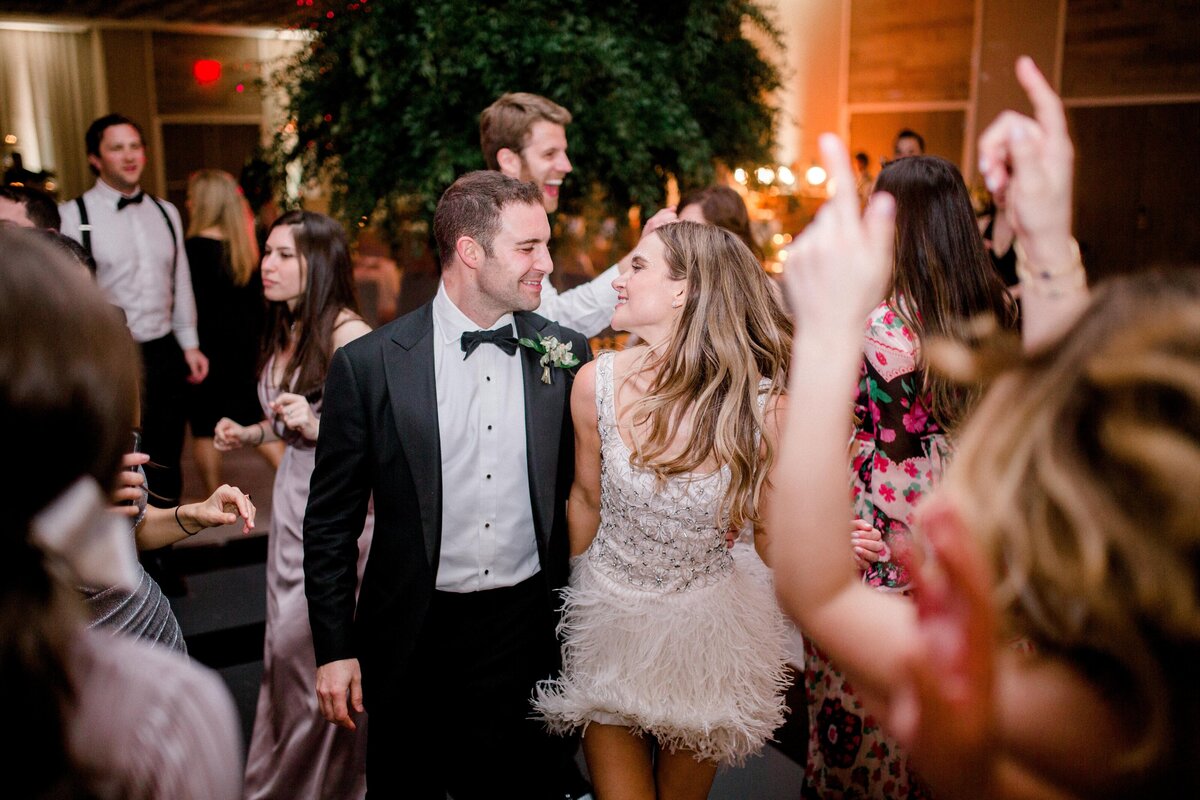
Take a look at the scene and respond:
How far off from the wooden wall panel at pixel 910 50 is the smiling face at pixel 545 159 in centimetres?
651

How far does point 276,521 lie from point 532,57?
69.7 inches

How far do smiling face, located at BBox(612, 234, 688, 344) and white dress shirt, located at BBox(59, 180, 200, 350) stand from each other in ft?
8.95

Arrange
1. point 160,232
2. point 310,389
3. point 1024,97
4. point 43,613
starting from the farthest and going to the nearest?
point 1024,97 < point 160,232 < point 310,389 < point 43,613

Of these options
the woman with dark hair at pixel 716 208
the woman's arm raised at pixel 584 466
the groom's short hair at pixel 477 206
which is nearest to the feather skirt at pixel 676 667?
the woman's arm raised at pixel 584 466

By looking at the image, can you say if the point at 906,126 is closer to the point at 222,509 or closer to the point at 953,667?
the point at 222,509

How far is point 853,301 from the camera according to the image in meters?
0.85

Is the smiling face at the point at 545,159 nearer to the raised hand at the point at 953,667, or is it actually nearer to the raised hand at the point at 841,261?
the raised hand at the point at 841,261

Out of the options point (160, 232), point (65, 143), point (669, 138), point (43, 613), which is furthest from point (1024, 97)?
point (65, 143)

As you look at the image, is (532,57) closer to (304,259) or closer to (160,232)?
(304,259)


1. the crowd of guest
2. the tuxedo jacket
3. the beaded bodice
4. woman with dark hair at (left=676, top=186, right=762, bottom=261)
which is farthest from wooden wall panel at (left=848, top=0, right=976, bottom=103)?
the tuxedo jacket

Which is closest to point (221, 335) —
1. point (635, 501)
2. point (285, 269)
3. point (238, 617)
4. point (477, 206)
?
point (238, 617)

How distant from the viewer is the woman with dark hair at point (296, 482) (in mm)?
2562

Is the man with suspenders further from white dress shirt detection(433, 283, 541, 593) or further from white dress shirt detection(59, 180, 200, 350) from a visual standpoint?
white dress shirt detection(433, 283, 541, 593)

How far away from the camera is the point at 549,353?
2.09 meters
